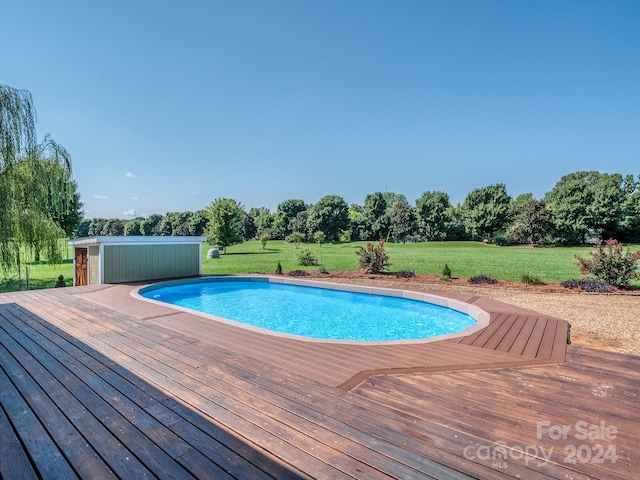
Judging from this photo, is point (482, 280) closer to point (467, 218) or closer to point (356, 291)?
point (356, 291)

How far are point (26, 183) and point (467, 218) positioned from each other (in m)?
36.6

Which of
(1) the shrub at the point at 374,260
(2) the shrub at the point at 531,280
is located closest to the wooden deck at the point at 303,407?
(2) the shrub at the point at 531,280

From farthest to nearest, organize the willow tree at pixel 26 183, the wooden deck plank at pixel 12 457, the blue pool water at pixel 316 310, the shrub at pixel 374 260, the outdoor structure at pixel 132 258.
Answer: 1. the shrub at pixel 374 260
2. the outdoor structure at pixel 132 258
3. the blue pool water at pixel 316 310
4. the willow tree at pixel 26 183
5. the wooden deck plank at pixel 12 457

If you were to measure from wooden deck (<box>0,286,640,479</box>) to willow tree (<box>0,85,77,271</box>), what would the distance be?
350cm

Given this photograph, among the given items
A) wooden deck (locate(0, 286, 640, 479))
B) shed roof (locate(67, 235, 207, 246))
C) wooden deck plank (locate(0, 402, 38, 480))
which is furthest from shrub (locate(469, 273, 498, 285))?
wooden deck plank (locate(0, 402, 38, 480))

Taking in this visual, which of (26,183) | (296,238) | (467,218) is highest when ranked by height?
(467,218)

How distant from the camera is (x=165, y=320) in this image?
478 centimetres

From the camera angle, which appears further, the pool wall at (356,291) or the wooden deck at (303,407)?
the pool wall at (356,291)

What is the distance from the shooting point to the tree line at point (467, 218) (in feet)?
86.0

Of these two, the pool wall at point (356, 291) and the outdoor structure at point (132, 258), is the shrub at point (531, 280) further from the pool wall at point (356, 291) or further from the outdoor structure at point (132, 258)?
the outdoor structure at point (132, 258)

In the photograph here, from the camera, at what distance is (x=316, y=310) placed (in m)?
8.64

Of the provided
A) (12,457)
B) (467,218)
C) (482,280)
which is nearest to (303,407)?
(12,457)

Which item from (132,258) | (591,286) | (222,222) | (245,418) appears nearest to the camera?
(245,418)

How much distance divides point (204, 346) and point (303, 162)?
17826mm
